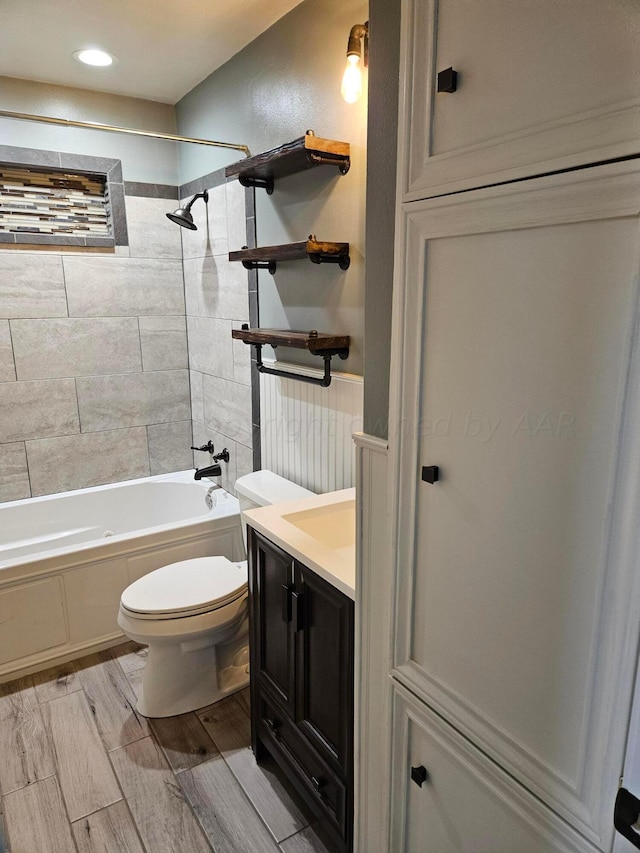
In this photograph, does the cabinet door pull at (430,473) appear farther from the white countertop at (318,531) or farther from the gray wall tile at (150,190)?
the gray wall tile at (150,190)

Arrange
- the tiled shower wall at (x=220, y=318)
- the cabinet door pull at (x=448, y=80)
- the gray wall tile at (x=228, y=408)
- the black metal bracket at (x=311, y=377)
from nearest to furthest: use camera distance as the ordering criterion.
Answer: the cabinet door pull at (x=448, y=80) → the black metal bracket at (x=311, y=377) → the tiled shower wall at (x=220, y=318) → the gray wall tile at (x=228, y=408)

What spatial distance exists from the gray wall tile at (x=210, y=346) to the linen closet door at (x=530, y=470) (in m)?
2.15

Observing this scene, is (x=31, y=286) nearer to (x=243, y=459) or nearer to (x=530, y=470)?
(x=243, y=459)

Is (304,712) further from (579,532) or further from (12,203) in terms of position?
(12,203)

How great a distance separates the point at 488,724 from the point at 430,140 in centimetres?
98

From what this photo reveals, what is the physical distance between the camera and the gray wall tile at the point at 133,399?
3318 mm

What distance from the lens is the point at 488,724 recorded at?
0.96 metres

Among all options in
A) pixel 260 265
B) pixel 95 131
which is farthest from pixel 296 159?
pixel 95 131

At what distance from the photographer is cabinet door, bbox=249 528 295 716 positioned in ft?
5.44

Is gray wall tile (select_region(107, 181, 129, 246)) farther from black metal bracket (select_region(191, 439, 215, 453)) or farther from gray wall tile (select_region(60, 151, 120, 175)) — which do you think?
black metal bracket (select_region(191, 439, 215, 453))

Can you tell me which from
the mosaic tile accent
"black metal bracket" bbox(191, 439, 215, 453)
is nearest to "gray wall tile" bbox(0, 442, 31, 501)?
"black metal bracket" bbox(191, 439, 215, 453)

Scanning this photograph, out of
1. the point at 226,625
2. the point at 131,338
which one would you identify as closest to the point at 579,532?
the point at 226,625

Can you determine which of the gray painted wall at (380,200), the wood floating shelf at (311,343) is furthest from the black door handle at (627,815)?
the wood floating shelf at (311,343)

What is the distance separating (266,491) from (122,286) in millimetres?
1661
